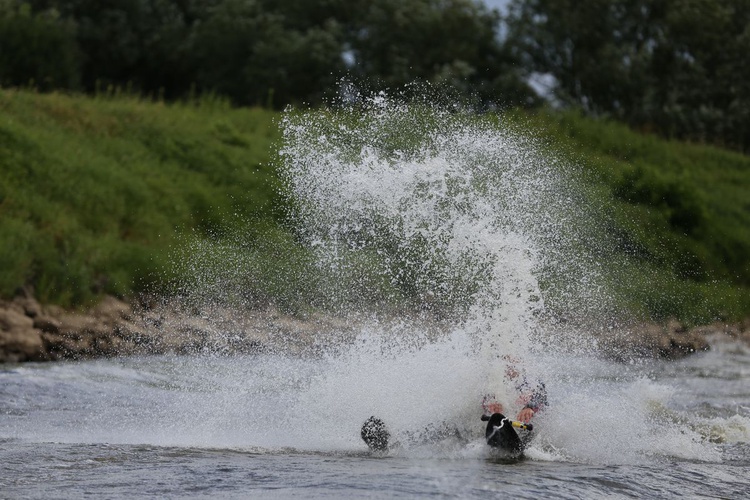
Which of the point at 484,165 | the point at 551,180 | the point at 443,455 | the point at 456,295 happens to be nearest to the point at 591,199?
the point at 551,180

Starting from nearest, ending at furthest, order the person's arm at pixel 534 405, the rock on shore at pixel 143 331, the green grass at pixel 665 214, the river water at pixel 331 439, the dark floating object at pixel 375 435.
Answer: the river water at pixel 331 439 < the dark floating object at pixel 375 435 < the person's arm at pixel 534 405 < the rock on shore at pixel 143 331 < the green grass at pixel 665 214

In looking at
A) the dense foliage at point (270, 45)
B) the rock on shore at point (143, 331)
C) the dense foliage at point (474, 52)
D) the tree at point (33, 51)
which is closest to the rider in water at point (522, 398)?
the rock on shore at point (143, 331)

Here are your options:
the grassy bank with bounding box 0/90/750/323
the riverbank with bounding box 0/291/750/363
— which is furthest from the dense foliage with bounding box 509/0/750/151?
the riverbank with bounding box 0/291/750/363

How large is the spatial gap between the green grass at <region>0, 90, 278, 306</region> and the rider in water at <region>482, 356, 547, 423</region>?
1241 cm

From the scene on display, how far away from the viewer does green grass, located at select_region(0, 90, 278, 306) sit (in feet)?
78.3

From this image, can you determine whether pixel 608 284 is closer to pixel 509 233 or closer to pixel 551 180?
pixel 551 180

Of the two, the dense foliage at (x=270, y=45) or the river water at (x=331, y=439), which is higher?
the dense foliage at (x=270, y=45)

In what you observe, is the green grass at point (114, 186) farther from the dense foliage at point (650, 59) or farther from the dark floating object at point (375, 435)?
the dense foliage at point (650, 59)

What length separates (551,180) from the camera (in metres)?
27.3

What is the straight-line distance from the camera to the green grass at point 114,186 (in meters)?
23.9

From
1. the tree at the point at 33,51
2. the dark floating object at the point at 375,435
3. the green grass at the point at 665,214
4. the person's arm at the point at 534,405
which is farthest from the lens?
the tree at the point at 33,51

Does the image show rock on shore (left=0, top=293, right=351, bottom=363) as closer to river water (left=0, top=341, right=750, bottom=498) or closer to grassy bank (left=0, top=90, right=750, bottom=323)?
grassy bank (left=0, top=90, right=750, bottom=323)

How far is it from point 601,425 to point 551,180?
47.7 ft

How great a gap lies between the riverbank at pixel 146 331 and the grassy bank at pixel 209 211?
62 cm
